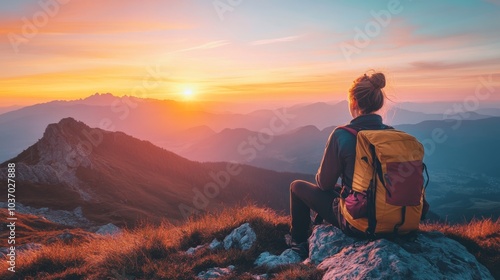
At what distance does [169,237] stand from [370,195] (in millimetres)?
5966

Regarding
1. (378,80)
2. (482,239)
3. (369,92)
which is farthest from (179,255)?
(482,239)

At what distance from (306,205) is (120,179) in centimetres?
7745

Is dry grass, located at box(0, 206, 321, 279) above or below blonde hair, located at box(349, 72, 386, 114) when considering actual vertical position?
below

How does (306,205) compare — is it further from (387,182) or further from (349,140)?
(387,182)

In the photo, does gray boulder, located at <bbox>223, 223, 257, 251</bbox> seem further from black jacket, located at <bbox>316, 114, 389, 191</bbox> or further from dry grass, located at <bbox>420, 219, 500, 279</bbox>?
dry grass, located at <bbox>420, 219, 500, 279</bbox>

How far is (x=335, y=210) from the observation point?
240 inches

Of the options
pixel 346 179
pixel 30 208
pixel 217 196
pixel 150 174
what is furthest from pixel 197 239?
pixel 217 196

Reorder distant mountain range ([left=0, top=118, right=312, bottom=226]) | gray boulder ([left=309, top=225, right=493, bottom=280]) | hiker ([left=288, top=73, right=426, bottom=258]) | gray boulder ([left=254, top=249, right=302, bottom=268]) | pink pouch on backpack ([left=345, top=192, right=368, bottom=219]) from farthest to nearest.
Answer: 1. distant mountain range ([left=0, top=118, right=312, bottom=226])
2. gray boulder ([left=254, top=249, right=302, bottom=268])
3. hiker ([left=288, top=73, right=426, bottom=258])
4. pink pouch on backpack ([left=345, top=192, right=368, bottom=219])
5. gray boulder ([left=309, top=225, right=493, bottom=280])

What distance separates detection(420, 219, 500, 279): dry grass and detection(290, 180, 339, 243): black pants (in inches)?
110

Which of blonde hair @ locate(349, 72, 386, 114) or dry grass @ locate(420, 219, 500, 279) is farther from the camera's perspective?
dry grass @ locate(420, 219, 500, 279)

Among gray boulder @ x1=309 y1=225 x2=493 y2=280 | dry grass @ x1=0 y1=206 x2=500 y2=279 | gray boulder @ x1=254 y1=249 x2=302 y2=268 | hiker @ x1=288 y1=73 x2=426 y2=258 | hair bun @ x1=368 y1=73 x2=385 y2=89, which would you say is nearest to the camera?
gray boulder @ x1=309 y1=225 x2=493 y2=280

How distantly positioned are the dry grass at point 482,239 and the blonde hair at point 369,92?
3742mm

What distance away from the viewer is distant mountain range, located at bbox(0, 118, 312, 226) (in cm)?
4791

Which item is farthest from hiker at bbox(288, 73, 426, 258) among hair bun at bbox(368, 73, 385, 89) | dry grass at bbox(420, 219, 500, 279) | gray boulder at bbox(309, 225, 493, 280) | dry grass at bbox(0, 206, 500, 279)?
dry grass at bbox(420, 219, 500, 279)
